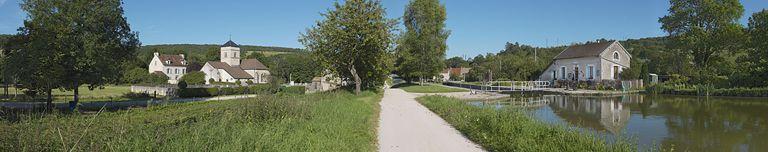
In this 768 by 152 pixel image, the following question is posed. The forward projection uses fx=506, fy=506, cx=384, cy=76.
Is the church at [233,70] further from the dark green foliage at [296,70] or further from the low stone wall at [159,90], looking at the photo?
the low stone wall at [159,90]

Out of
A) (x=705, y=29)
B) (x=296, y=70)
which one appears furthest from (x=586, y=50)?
(x=296, y=70)

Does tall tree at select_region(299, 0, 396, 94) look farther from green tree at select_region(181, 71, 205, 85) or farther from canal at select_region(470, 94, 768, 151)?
green tree at select_region(181, 71, 205, 85)

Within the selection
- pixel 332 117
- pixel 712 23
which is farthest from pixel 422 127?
pixel 712 23

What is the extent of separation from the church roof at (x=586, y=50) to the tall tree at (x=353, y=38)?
1060 inches

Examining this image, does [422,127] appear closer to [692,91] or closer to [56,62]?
[56,62]

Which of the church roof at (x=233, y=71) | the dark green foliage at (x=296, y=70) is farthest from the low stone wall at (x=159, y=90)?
the church roof at (x=233, y=71)

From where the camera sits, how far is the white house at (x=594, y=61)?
47406mm

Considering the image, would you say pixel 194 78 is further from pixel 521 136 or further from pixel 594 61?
pixel 521 136

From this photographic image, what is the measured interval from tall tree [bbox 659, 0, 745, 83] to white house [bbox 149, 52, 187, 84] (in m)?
81.4

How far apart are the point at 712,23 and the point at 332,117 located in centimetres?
3975

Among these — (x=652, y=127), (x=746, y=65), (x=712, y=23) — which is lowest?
Answer: (x=652, y=127)

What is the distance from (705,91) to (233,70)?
74.3 m

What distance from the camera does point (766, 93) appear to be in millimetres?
32312

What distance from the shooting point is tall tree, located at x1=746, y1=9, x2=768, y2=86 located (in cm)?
3478
